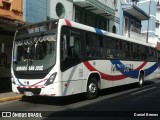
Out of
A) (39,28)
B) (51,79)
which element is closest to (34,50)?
(39,28)

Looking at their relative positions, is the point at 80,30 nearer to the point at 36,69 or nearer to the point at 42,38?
the point at 42,38

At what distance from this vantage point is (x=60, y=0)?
2142cm

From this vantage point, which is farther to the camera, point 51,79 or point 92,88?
point 92,88

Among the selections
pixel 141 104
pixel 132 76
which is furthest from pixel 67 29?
pixel 132 76

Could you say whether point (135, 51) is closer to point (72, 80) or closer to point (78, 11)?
point (72, 80)

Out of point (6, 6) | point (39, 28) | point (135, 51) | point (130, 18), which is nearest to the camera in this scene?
point (39, 28)

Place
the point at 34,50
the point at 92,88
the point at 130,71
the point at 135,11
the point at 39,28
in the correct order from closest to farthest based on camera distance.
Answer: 1. the point at 34,50
2. the point at 39,28
3. the point at 92,88
4. the point at 130,71
5. the point at 135,11

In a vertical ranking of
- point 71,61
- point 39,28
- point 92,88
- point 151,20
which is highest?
point 151,20

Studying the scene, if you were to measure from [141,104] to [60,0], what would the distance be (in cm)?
1171

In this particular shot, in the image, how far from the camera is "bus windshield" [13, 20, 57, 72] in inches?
436

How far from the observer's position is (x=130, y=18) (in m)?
37.3

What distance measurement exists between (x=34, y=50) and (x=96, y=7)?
1458cm

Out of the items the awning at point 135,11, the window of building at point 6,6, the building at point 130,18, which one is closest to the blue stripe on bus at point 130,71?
the window of building at point 6,6

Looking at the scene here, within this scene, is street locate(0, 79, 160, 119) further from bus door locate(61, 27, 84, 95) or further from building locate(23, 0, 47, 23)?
building locate(23, 0, 47, 23)
